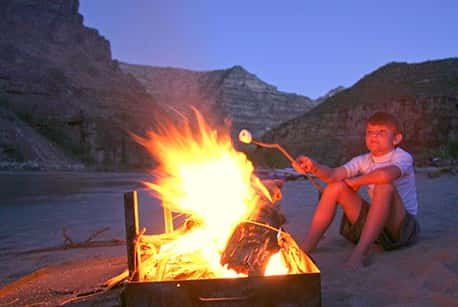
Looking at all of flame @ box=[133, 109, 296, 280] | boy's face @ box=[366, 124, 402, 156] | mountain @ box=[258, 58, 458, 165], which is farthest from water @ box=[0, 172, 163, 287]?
mountain @ box=[258, 58, 458, 165]

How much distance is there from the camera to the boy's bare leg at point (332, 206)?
324 centimetres

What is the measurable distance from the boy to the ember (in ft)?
1.63

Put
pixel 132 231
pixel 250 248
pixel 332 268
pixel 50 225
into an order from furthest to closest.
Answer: pixel 50 225
pixel 332 268
pixel 250 248
pixel 132 231

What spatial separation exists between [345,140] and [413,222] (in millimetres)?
40152

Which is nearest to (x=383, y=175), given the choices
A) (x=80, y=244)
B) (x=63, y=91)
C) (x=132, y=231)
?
(x=132, y=231)

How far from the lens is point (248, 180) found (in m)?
3.30

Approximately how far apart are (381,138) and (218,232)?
1.57 m

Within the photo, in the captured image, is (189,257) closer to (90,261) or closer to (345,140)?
(90,261)

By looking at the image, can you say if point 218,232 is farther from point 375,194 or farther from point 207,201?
point 375,194

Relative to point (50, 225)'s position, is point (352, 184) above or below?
above

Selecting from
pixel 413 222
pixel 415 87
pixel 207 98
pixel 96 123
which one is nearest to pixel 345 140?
pixel 415 87

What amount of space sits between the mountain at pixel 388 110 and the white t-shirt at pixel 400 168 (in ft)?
101

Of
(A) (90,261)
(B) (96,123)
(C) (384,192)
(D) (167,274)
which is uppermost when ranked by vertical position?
(B) (96,123)

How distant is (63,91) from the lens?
56438 millimetres
